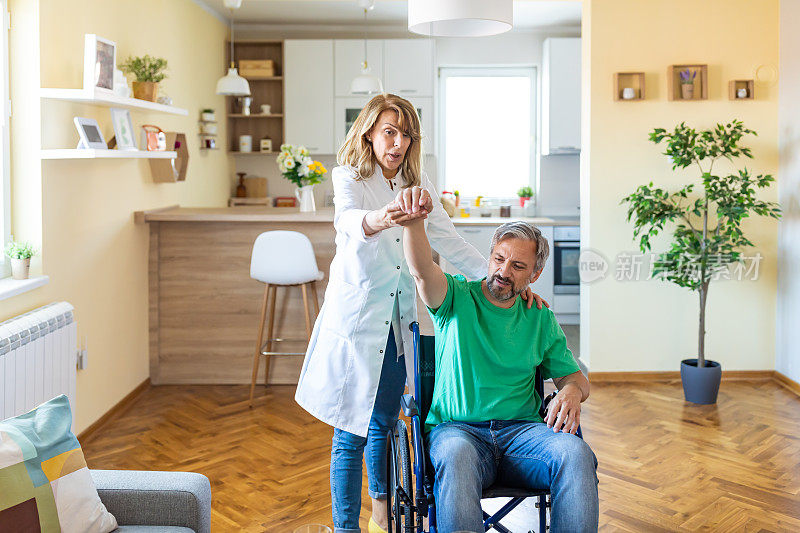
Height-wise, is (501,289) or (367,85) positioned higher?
(367,85)

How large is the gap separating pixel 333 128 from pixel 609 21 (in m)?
3.00

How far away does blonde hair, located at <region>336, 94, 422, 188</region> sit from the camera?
2328 mm

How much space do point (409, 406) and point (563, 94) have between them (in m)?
5.48

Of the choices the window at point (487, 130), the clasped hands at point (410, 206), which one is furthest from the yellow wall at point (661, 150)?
the clasped hands at point (410, 206)

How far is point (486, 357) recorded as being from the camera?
2273 mm

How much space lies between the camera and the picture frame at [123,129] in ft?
13.5

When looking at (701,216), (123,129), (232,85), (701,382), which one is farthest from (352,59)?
(701,382)

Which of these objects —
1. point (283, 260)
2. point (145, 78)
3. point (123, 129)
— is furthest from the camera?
point (283, 260)

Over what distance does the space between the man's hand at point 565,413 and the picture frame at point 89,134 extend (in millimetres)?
2515

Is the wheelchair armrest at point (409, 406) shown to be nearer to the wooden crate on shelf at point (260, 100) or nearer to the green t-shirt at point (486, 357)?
the green t-shirt at point (486, 357)

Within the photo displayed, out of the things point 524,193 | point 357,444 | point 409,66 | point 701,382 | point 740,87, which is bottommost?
point 701,382

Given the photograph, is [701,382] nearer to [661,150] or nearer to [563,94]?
[661,150]

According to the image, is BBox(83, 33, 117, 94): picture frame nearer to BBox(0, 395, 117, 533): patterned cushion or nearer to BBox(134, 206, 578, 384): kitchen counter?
BBox(134, 206, 578, 384): kitchen counter

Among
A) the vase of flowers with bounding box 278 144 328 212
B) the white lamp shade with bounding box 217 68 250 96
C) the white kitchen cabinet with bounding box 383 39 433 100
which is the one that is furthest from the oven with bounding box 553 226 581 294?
the white lamp shade with bounding box 217 68 250 96
